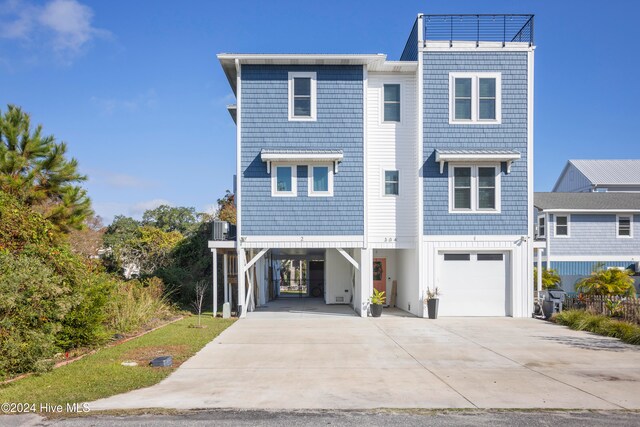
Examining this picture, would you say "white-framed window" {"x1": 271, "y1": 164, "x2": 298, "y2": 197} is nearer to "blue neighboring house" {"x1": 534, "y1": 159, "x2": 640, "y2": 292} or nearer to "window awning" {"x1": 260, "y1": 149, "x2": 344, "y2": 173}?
"window awning" {"x1": 260, "y1": 149, "x2": 344, "y2": 173}

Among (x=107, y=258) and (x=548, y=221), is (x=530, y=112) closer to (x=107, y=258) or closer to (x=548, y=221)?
(x=548, y=221)

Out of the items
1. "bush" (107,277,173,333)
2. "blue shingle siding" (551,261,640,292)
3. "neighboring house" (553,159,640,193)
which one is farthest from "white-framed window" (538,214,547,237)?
"bush" (107,277,173,333)

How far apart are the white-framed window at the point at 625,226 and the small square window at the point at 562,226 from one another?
2.59 m

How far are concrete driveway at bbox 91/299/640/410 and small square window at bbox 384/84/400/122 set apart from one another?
289 inches

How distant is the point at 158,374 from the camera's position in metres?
9.05

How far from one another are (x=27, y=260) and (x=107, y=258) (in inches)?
689

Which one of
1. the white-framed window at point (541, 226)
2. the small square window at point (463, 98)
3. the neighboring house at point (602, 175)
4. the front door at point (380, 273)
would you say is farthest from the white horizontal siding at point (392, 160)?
the neighboring house at point (602, 175)

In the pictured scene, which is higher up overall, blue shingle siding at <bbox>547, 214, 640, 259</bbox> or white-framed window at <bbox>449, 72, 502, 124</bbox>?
white-framed window at <bbox>449, 72, 502, 124</bbox>

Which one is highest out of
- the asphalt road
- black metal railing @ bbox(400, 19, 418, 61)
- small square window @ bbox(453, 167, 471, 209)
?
black metal railing @ bbox(400, 19, 418, 61)

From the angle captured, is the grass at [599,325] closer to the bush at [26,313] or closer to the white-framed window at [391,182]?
the white-framed window at [391,182]

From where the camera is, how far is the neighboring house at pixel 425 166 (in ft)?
58.9

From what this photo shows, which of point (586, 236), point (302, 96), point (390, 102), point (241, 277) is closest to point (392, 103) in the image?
point (390, 102)

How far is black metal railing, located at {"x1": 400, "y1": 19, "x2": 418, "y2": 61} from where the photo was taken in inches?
733

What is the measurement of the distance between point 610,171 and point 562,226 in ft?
45.2
